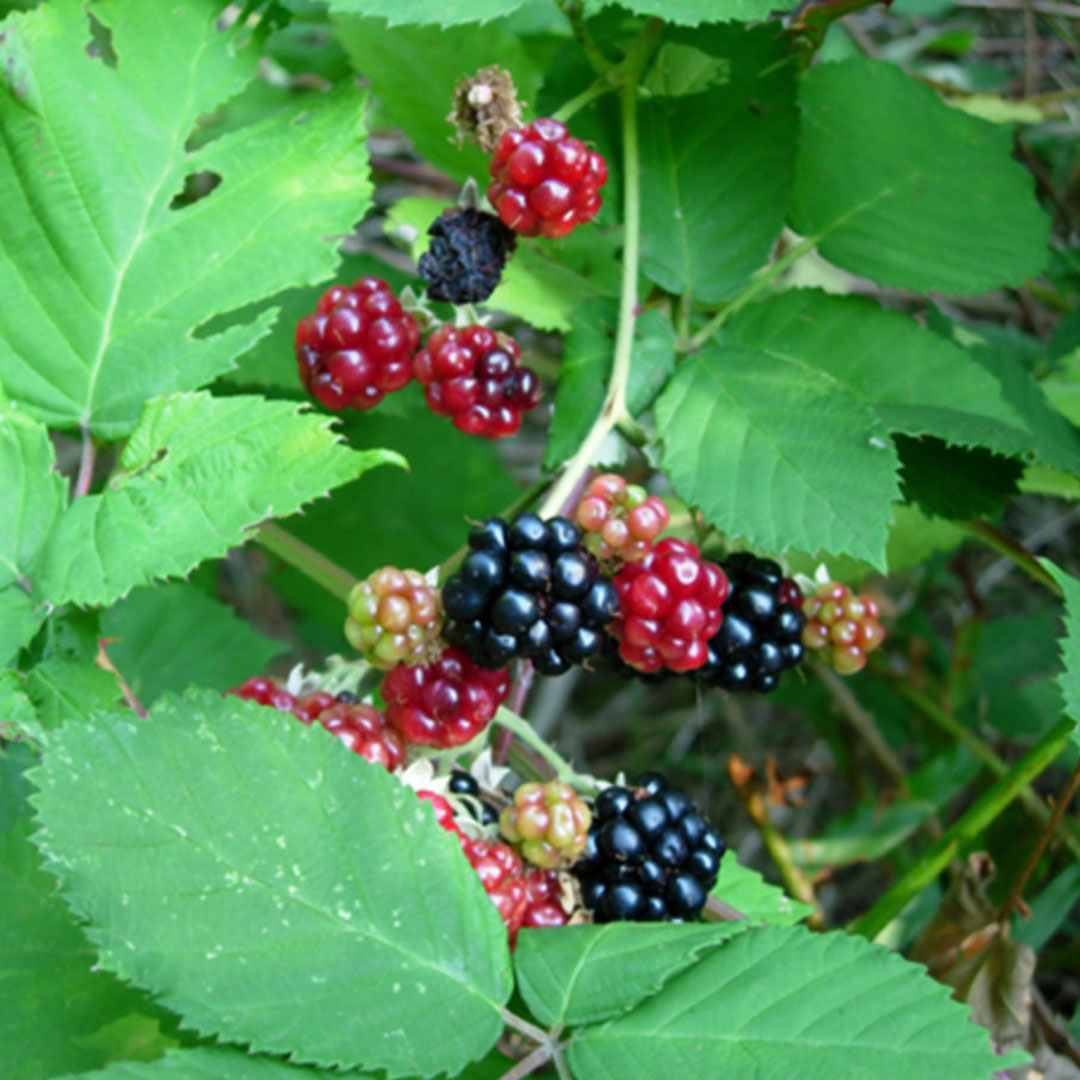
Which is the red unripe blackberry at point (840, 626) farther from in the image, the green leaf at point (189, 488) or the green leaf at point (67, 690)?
the green leaf at point (67, 690)

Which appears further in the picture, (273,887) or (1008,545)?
(1008,545)

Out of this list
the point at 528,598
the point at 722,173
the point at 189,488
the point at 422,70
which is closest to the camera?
the point at 528,598

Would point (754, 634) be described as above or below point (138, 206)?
below

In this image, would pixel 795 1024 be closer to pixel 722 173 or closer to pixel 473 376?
pixel 473 376

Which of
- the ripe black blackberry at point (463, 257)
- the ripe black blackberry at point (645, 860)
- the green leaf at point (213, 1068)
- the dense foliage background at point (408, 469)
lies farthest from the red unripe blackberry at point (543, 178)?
the green leaf at point (213, 1068)

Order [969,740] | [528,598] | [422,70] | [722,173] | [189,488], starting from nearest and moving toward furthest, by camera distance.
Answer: [528,598], [189,488], [722,173], [422,70], [969,740]

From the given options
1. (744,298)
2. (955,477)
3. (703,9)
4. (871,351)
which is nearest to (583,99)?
(703,9)

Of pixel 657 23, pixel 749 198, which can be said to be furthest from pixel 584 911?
pixel 657 23
